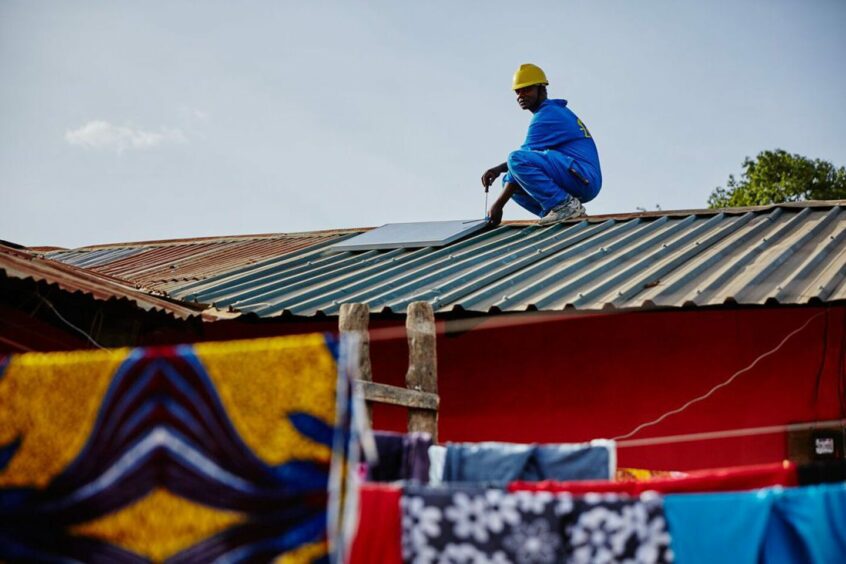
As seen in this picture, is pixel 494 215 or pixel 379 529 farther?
pixel 494 215

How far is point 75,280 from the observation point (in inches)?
224

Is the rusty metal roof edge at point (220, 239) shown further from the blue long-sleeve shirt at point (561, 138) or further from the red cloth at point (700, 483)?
the red cloth at point (700, 483)

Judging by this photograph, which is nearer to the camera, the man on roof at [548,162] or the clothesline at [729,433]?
the clothesline at [729,433]

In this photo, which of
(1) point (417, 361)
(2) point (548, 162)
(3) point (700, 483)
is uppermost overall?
(2) point (548, 162)

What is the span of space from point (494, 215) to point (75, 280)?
404 cm

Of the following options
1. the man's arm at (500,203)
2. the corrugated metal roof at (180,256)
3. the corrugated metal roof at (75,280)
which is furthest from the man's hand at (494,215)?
the corrugated metal roof at (75,280)

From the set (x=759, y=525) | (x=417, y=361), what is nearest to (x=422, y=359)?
(x=417, y=361)

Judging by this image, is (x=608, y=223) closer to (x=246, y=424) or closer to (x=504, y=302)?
(x=504, y=302)

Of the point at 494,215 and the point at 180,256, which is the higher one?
the point at 494,215

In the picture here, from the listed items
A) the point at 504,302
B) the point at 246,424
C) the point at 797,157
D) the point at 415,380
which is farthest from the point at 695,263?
the point at 797,157

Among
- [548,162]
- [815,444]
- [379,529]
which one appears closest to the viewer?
[379,529]

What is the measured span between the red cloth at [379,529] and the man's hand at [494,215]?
568 cm

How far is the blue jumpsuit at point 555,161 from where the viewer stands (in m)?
8.27

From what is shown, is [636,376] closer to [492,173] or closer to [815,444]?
[815,444]
